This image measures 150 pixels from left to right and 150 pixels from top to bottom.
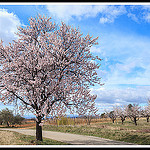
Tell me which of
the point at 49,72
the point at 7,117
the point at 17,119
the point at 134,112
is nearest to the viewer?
the point at 49,72

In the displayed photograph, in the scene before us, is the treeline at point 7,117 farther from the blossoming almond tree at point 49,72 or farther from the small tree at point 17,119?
the blossoming almond tree at point 49,72

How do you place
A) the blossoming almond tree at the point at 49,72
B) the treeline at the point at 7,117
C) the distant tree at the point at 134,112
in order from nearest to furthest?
the blossoming almond tree at the point at 49,72 → the distant tree at the point at 134,112 → the treeline at the point at 7,117

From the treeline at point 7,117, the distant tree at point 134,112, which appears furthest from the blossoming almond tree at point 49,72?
the treeline at point 7,117

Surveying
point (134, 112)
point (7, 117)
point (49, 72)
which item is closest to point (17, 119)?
point (7, 117)

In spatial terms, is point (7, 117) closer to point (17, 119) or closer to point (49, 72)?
point (17, 119)

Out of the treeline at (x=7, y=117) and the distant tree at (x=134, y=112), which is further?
the treeline at (x=7, y=117)

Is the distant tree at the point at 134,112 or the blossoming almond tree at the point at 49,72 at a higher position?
the blossoming almond tree at the point at 49,72

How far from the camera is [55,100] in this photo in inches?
585

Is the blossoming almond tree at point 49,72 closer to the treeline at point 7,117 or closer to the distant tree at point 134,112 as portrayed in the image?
the distant tree at point 134,112

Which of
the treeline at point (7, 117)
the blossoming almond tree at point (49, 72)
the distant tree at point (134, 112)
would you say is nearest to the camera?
the blossoming almond tree at point (49, 72)

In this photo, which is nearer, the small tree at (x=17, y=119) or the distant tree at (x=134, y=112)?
the distant tree at (x=134, y=112)

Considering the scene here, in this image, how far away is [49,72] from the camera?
14742mm

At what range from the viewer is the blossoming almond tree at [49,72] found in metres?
14.5
